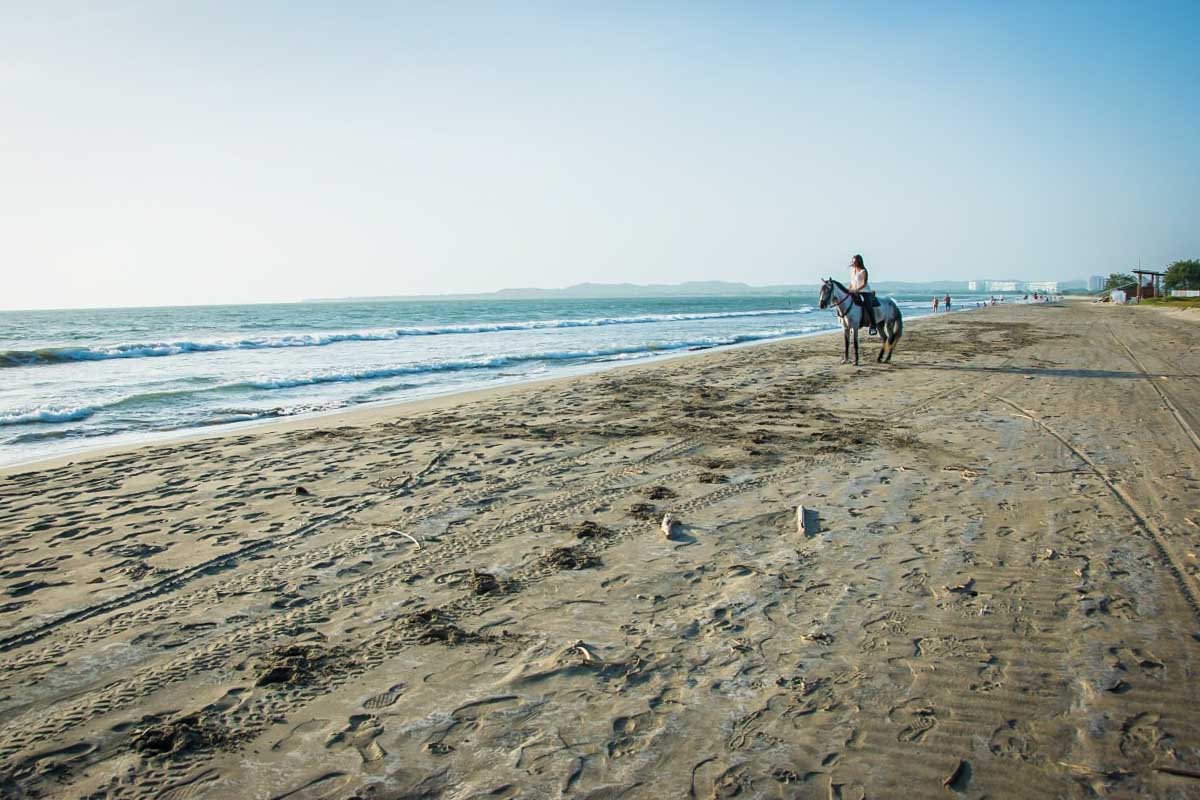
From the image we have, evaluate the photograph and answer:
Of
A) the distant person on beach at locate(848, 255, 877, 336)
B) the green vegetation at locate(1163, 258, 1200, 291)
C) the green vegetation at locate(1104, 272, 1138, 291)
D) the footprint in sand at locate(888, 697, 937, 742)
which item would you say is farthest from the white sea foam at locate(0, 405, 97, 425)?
the green vegetation at locate(1104, 272, 1138, 291)

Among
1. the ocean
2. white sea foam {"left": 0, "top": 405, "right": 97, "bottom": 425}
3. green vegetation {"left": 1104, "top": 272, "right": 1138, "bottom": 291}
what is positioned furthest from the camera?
green vegetation {"left": 1104, "top": 272, "right": 1138, "bottom": 291}

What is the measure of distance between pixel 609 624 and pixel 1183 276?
95077 mm

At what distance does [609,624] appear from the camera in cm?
365

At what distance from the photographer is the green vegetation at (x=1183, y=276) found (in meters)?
72.5

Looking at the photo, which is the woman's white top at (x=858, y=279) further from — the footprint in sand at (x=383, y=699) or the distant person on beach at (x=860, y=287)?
the footprint in sand at (x=383, y=699)

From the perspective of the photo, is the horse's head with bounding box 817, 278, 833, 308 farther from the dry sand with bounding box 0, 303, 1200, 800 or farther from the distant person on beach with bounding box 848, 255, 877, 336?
the dry sand with bounding box 0, 303, 1200, 800

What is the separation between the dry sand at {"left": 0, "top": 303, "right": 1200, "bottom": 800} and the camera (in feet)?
8.50

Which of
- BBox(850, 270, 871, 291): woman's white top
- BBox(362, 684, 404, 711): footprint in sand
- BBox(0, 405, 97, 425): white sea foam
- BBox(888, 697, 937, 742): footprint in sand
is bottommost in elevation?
BBox(888, 697, 937, 742): footprint in sand

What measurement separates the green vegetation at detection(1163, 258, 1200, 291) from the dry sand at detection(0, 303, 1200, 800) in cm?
8656

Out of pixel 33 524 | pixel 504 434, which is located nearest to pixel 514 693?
pixel 33 524

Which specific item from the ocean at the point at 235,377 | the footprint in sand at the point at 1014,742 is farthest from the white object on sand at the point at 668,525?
the ocean at the point at 235,377

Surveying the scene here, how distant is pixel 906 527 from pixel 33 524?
6.88 meters

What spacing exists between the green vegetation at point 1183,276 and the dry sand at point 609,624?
86.6m

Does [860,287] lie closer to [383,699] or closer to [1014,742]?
[1014,742]
